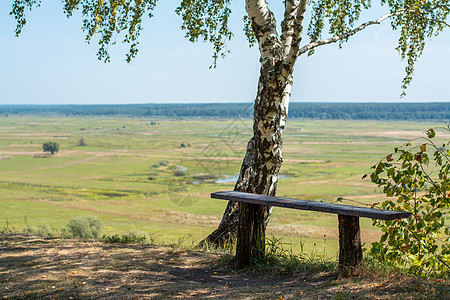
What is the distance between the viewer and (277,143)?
632 centimetres

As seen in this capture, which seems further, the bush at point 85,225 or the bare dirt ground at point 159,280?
the bush at point 85,225

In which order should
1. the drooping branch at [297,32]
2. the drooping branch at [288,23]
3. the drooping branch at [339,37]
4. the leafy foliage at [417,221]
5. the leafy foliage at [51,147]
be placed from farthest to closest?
the leafy foliage at [51,147] → the drooping branch at [339,37] → the drooping branch at [288,23] → the drooping branch at [297,32] → the leafy foliage at [417,221]

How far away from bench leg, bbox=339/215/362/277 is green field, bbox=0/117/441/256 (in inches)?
545

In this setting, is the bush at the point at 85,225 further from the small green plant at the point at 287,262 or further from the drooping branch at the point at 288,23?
the small green plant at the point at 287,262

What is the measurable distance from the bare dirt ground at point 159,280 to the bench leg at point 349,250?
0.40 feet

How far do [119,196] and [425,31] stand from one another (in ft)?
205

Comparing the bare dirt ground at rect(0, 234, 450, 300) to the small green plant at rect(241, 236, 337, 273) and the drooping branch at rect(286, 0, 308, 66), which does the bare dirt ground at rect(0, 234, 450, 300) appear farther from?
the drooping branch at rect(286, 0, 308, 66)

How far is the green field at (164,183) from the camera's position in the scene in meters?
46.8

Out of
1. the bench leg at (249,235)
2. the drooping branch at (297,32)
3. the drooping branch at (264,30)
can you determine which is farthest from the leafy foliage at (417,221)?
the drooping branch at (264,30)

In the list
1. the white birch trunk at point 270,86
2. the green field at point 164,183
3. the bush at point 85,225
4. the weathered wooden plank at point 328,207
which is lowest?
the green field at point 164,183

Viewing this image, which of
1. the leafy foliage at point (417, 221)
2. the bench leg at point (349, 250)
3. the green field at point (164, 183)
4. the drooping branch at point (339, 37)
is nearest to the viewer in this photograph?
the bench leg at point (349, 250)

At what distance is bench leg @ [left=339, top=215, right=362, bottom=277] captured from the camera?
15.5 ft

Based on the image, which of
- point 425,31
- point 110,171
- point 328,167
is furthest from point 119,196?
point 425,31

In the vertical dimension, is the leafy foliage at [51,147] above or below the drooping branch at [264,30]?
below
